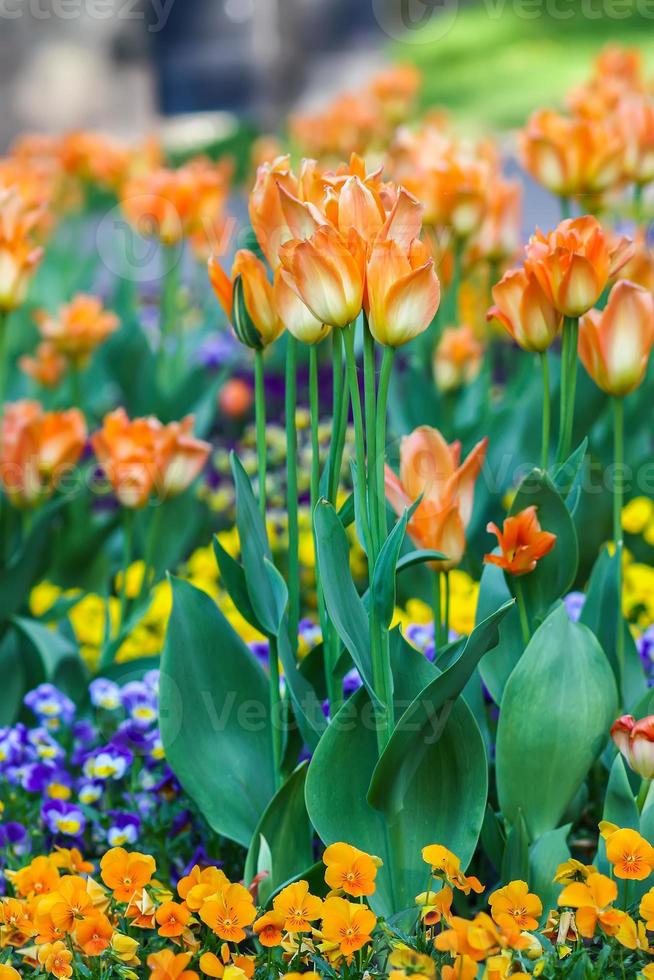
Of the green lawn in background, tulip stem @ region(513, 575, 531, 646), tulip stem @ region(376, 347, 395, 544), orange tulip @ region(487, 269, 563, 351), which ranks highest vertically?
the green lawn in background

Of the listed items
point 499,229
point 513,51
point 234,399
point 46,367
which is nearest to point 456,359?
point 499,229

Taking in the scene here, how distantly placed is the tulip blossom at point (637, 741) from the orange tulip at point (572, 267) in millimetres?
477

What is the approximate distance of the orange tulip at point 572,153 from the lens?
228 cm

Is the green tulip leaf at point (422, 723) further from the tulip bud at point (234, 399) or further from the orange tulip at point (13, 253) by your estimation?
the tulip bud at point (234, 399)

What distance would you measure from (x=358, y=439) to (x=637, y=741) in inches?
17.9

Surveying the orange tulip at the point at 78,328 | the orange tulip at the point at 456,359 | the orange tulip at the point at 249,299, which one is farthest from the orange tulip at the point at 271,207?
the orange tulip at the point at 78,328

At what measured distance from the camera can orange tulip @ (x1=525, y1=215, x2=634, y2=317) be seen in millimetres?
1410

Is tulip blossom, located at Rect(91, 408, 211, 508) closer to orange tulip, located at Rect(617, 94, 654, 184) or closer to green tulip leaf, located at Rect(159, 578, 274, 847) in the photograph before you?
green tulip leaf, located at Rect(159, 578, 274, 847)

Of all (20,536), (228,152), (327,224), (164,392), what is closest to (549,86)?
(228,152)

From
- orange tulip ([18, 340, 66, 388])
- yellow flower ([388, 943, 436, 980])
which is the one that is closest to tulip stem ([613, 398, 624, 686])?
yellow flower ([388, 943, 436, 980])

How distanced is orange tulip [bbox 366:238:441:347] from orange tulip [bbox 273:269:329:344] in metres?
0.11

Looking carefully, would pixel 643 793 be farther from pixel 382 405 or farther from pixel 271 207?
pixel 271 207

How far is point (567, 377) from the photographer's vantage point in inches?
60.2

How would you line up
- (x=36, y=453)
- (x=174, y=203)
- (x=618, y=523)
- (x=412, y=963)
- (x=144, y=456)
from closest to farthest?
(x=412, y=963), (x=618, y=523), (x=144, y=456), (x=36, y=453), (x=174, y=203)
